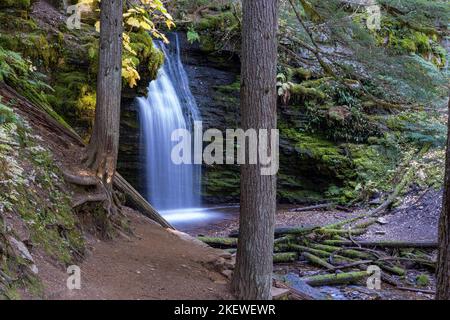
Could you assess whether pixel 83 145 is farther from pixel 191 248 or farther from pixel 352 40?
pixel 352 40

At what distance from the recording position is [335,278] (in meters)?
7.88

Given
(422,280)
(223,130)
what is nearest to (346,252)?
(422,280)

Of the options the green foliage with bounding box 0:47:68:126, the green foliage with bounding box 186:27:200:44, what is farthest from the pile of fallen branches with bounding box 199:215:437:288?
the green foliage with bounding box 186:27:200:44

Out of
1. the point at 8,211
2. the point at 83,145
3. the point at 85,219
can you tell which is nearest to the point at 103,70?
the point at 83,145

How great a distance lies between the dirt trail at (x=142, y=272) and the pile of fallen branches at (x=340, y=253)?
2.10m

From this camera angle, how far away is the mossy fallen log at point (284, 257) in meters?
8.84

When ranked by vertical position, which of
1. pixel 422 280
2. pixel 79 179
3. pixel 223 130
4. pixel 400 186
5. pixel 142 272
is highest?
pixel 223 130

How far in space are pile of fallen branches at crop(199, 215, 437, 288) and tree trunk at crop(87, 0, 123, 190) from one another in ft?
10.1

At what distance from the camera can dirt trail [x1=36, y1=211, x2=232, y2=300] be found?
456 cm

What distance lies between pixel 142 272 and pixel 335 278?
394cm

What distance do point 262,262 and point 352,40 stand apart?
4.50 meters

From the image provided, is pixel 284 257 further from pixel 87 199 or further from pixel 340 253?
pixel 87 199

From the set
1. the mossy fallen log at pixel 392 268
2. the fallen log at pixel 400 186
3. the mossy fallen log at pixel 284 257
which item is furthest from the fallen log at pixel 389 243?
the fallen log at pixel 400 186

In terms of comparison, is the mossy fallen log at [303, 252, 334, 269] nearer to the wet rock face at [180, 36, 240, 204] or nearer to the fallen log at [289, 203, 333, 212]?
the fallen log at [289, 203, 333, 212]
